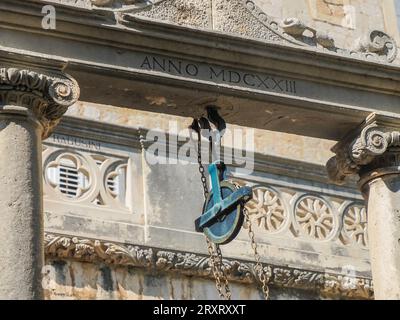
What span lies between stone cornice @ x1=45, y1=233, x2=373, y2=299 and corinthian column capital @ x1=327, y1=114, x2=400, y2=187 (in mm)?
2603

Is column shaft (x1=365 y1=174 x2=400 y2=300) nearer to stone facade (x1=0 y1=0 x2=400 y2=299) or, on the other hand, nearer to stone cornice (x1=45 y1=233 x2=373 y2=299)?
stone facade (x1=0 y1=0 x2=400 y2=299)

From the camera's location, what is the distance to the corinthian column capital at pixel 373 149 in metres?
15.0

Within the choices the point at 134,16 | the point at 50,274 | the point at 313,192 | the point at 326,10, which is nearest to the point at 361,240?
the point at 313,192

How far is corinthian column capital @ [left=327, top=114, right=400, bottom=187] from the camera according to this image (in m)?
15.0

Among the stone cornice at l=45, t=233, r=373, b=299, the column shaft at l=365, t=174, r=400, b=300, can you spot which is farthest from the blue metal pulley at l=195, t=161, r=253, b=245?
the stone cornice at l=45, t=233, r=373, b=299

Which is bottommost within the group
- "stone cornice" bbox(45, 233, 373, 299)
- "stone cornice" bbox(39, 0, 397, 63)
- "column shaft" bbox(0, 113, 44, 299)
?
"column shaft" bbox(0, 113, 44, 299)

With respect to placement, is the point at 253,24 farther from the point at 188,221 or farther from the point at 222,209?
the point at 188,221

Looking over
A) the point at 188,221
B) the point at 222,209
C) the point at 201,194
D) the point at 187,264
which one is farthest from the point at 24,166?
the point at 201,194

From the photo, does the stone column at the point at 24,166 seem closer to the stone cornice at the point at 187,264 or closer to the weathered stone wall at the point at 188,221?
the stone cornice at the point at 187,264

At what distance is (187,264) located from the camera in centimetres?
1731

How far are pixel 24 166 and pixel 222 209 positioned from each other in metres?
1.58

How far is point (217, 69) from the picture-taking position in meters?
14.7
